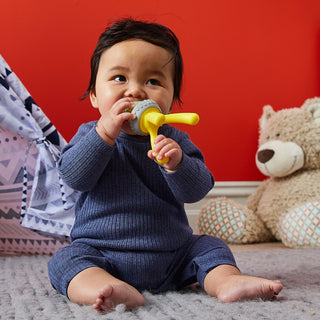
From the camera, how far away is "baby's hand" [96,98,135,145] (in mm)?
667

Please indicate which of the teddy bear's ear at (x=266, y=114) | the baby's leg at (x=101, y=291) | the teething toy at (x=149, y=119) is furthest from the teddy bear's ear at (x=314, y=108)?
the baby's leg at (x=101, y=291)

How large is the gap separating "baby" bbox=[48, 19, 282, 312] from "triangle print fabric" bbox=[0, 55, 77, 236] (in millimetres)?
282

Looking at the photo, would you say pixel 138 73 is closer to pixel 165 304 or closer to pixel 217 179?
pixel 165 304

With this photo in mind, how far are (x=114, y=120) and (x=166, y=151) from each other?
0.34 ft

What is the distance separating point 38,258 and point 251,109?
1046 mm

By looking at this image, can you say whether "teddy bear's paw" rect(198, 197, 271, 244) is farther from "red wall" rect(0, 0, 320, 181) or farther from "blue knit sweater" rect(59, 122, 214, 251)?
"blue knit sweater" rect(59, 122, 214, 251)

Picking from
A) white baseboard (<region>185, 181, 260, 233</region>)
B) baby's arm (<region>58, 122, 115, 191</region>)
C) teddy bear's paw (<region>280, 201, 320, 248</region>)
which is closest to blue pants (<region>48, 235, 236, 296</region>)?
baby's arm (<region>58, 122, 115, 191</region>)

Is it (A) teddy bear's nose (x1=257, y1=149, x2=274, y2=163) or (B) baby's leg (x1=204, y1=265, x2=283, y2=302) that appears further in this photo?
(A) teddy bear's nose (x1=257, y1=149, x2=274, y2=163)

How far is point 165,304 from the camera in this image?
618mm

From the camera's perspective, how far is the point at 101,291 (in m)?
0.55

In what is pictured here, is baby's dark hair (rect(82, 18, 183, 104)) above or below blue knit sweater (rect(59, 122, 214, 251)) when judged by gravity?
above

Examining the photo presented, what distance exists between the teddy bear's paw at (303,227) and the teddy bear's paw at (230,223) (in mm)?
113

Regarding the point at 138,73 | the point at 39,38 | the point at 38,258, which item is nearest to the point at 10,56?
the point at 39,38

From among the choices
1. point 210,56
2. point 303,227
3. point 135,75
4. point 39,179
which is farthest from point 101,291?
point 210,56
